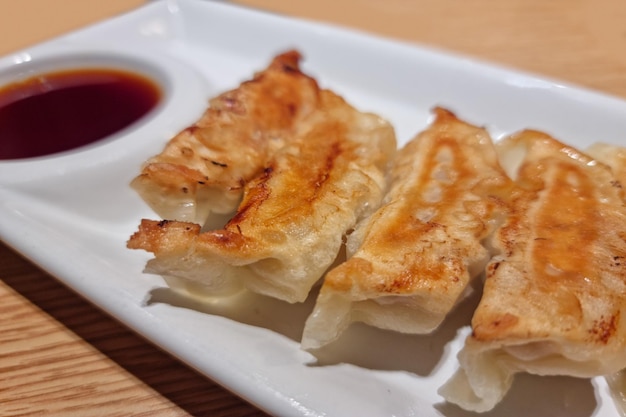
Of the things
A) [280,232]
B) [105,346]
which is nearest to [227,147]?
[280,232]

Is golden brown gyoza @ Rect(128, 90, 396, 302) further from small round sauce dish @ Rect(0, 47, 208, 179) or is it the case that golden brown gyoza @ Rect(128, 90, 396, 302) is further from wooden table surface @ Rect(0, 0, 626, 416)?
small round sauce dish @ Rect(0, 47, 208, 179)

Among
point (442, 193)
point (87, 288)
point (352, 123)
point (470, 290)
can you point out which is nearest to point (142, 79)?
point (352, 123)

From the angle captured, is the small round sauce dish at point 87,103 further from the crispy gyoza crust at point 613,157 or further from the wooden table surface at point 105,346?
the crispy gyoza crust at point 613,157

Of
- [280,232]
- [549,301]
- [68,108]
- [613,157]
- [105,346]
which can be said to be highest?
[68,108]

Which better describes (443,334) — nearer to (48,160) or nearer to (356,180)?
(356,180)

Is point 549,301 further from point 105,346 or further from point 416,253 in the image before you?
point 105,346

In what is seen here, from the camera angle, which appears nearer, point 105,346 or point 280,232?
point 280,232

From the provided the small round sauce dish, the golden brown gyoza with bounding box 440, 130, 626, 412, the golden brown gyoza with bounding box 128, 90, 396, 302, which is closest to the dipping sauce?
the small round sauce dish
